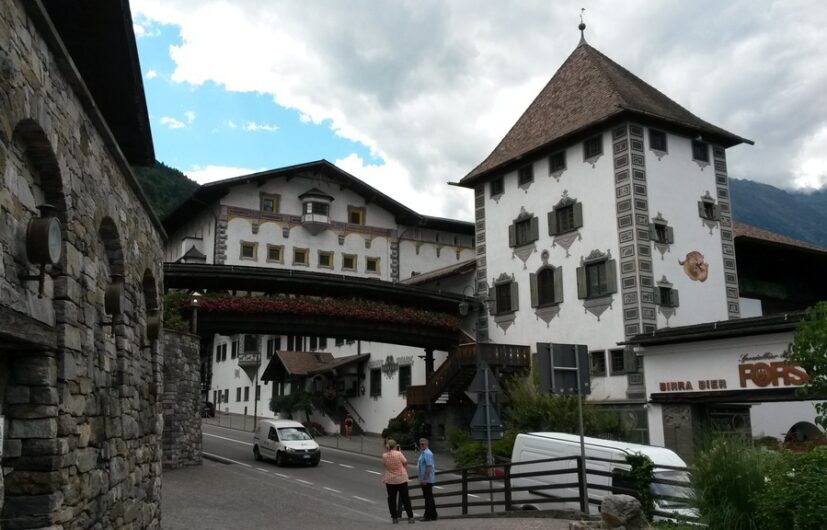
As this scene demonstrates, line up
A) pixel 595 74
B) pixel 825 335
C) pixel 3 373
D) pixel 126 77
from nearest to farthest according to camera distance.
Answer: pixel 3 373, pixel 825 335, pixel 126 77, pixel 595 74

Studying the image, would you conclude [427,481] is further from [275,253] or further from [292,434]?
[275,253]

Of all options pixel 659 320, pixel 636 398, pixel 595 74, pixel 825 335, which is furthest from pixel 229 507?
pixel 595 74

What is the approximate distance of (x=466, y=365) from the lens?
104 ft

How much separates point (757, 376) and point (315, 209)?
32.3 metres

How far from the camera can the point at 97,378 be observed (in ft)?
27.1

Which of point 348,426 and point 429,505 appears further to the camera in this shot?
point 348,426

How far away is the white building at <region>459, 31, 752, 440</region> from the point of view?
2936 cm

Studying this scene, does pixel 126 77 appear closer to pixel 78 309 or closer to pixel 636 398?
pixel 78 309

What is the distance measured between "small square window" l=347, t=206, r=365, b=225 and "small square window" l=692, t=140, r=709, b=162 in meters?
25.9

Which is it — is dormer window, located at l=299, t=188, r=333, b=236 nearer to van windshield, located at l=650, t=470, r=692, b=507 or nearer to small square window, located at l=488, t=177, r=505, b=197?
small square window, located at l=488, t=177, r=505, b=197

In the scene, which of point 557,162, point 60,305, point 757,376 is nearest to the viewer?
point 60,305

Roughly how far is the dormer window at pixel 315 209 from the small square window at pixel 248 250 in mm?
3690

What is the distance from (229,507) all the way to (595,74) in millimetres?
25393

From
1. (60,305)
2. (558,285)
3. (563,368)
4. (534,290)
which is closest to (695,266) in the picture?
(558,285)
